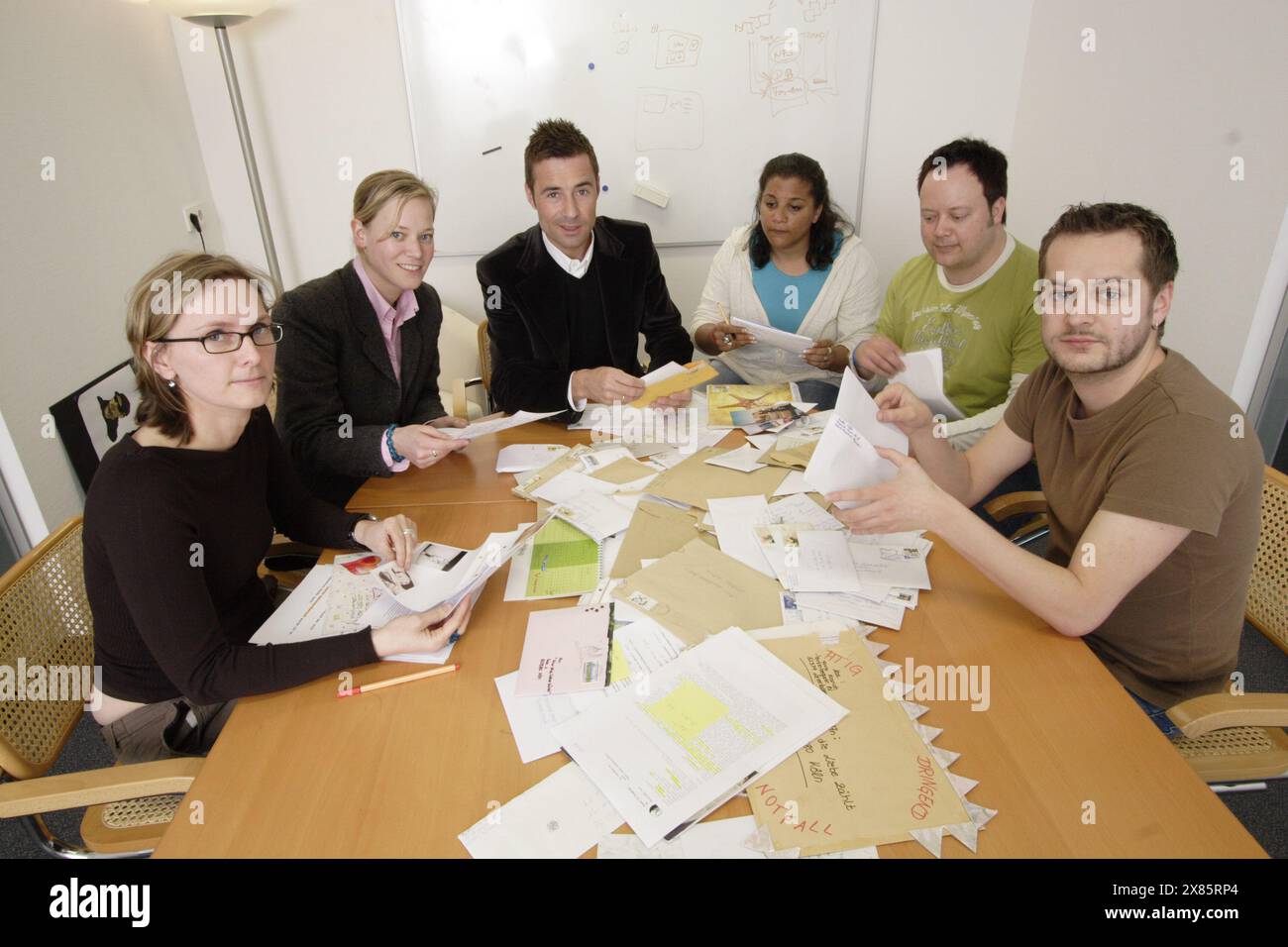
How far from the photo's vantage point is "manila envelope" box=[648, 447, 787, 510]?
5.71 feet

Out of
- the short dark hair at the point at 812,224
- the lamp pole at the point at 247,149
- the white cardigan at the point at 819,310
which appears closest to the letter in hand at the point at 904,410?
the white cardigan at the point at 819,310

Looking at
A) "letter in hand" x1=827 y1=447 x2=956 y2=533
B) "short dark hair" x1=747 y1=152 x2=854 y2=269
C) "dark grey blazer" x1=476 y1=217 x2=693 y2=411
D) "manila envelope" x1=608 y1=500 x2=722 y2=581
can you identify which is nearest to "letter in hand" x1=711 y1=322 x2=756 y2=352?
"dark grey blazer" x1=476 y1=217 x2=693 y2=411

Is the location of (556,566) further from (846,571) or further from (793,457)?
(793,457)

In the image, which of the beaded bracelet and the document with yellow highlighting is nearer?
the document with yellow highlighting

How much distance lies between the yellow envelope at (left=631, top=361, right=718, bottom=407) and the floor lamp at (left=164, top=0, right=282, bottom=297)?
51.2 inches

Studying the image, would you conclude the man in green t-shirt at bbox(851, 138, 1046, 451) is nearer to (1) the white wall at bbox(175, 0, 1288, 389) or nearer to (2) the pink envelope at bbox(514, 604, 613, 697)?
(1) the white wall at bbox(175, 0, 1288, 389)

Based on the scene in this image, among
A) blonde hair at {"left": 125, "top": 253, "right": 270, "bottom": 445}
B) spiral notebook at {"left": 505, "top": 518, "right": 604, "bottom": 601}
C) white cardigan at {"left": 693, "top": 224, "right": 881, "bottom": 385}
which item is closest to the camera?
blonde hair at {"left": 125, "top": 253, "right": 270, "bottom": 445}

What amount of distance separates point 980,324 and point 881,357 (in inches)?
17.1

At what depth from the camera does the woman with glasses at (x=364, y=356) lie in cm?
197

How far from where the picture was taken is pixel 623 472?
6.19 ft

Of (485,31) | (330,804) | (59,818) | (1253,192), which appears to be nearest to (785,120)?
(485,31)

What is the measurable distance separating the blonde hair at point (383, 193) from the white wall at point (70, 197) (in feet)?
3.83

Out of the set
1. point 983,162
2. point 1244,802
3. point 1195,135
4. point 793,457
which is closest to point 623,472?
point 793,457

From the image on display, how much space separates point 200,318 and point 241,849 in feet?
2.96
